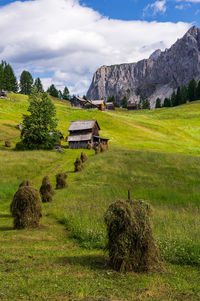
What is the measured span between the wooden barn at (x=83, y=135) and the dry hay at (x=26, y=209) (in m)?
44.3

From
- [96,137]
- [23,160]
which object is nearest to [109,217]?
[23,160]

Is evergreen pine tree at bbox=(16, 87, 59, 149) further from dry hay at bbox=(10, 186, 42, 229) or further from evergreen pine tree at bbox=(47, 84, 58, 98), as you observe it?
evergreen pine tree at bbox=(47, 84, 58, 98)

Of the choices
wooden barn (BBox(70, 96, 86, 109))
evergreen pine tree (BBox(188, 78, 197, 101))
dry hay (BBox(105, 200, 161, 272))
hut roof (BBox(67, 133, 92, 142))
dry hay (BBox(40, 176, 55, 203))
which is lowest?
dry hay (BBox(40, 176, 55, 203))

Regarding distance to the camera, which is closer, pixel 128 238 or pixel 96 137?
pixel 128 238

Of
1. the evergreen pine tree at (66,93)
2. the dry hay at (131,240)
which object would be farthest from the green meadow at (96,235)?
the evergreen pine tree at (66,93)

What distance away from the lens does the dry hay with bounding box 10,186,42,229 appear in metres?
13.9

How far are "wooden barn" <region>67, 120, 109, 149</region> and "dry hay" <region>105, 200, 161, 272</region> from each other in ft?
164

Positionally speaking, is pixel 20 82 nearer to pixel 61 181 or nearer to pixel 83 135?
pixel 83 135

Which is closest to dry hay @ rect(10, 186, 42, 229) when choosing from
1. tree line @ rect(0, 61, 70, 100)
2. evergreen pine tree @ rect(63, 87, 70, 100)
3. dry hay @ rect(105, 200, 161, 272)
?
dry hay @ rect(105, 200, 161, 272)

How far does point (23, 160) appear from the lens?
37.6 metres

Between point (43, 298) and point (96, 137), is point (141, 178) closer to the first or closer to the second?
point (43, 298)

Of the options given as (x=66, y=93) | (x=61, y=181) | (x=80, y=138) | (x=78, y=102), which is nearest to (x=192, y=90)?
(x=78, y=102)

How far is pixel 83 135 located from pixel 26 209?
152 ft

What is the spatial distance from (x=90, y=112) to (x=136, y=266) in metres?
90.6
